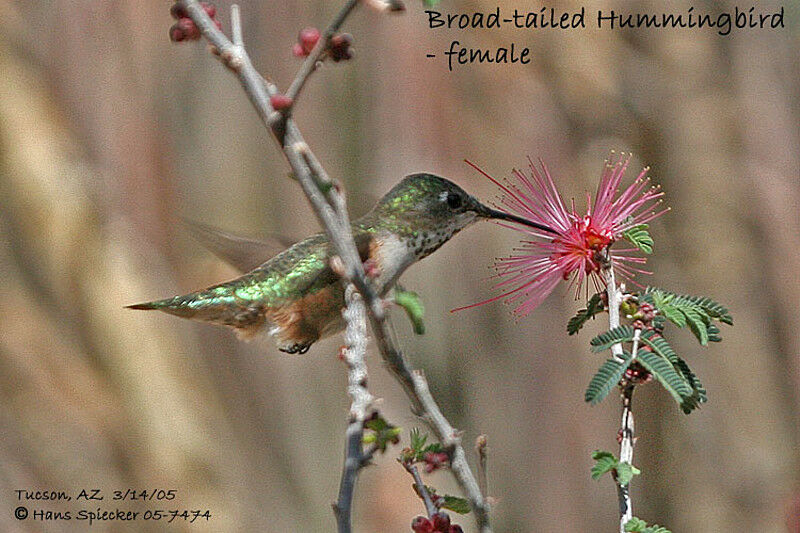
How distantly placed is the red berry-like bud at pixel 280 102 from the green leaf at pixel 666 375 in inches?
17.5

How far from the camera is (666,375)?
96cm

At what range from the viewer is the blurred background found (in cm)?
375

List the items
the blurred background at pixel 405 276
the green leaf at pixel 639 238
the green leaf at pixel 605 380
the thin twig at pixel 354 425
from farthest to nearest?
the blurred background at pixel 405 276
the green leaf at pixel 639 238
the green leaf at pixel 605 380
the thin twig at pixel 354 425

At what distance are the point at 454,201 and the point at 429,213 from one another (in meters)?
0.05

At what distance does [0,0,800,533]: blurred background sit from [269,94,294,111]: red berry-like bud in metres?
2.83

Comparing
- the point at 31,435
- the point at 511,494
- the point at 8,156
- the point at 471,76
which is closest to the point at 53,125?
the point at 8,156

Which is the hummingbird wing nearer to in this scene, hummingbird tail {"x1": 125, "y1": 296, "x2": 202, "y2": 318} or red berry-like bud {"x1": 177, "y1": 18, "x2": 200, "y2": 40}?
hummingbird tail {"x1": 125, "y1": 296, "x2": 202, "y2": 318}

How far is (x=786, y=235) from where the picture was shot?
12.6 ft

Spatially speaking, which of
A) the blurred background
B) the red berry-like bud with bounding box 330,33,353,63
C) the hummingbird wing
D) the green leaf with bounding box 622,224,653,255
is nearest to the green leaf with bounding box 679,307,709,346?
the green leaf with bounding box 622,224,653,255

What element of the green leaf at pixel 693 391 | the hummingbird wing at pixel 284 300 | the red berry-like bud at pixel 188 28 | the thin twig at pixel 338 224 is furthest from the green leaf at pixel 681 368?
the hummingbird wing at pixel 284 300

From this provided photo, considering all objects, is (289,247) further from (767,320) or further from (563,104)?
(767,320)

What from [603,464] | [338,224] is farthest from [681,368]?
[338,224]

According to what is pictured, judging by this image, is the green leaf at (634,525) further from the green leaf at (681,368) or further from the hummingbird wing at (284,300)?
the hummingbird wing at (284,300)

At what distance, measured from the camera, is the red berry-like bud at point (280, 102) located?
85cm
